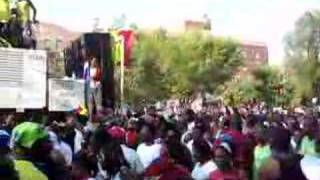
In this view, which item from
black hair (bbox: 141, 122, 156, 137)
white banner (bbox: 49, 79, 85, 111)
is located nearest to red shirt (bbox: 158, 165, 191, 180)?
black hair (bbox: 141, 122, 156, 137)

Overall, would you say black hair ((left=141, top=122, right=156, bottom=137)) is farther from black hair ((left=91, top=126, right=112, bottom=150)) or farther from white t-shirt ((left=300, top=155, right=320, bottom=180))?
white t-shirt ((left=300, top=155, right=320, bottom=180))

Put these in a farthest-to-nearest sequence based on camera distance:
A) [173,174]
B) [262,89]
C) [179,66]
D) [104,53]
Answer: [262,89] → [179,66] → [104,53] → [173,174]

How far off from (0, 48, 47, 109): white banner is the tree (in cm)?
5618

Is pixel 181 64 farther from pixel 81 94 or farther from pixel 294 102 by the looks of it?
pixel 81 94

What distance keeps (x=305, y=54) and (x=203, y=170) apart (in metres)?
62.2

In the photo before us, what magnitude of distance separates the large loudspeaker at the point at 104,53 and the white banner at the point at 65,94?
51.4 inches

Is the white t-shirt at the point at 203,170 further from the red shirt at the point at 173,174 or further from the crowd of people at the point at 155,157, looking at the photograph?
the red shirt at the point at 173,174

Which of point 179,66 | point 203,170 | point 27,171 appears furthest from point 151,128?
point 179,66

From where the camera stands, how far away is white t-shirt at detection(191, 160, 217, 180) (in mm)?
6988

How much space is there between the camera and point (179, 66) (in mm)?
69625

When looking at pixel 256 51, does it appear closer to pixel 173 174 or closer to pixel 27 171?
pixel 173 174

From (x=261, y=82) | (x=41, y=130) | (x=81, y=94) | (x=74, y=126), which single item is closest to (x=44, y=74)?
(x=74, y=126)

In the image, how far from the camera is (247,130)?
10805mm

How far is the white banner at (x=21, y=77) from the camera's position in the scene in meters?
11.1
